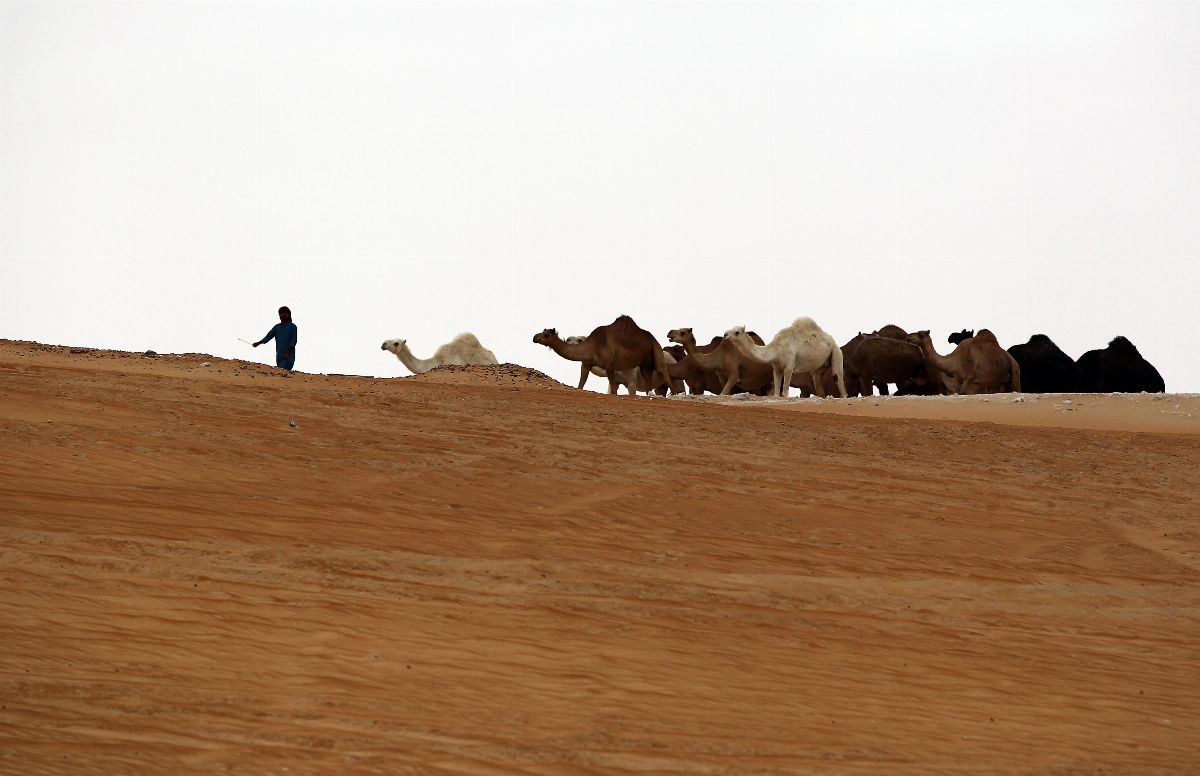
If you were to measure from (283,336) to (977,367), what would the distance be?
64.4ft

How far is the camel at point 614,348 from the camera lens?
1219 inches

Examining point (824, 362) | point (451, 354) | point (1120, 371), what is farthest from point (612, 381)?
point (1120, 371)

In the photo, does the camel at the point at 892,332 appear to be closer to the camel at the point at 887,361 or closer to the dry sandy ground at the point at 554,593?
the camel at the point at 887,361

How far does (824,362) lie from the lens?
33375 mm

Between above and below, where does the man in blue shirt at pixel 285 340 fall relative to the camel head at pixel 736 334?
Answer: below

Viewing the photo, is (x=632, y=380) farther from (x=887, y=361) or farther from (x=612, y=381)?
(x=887, y=361)

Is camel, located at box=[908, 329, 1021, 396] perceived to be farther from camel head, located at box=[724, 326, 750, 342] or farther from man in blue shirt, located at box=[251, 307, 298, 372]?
man in blue shirt, located at box=[251, 307, 298, 372]

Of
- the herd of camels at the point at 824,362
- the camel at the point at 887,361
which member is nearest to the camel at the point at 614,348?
the herd of camels at the point at 824,362

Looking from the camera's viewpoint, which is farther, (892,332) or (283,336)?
(892,332)

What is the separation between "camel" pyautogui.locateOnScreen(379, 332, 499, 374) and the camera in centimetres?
3591

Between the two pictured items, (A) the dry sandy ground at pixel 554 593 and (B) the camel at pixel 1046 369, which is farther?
(B) the camel at pixel 1046 369

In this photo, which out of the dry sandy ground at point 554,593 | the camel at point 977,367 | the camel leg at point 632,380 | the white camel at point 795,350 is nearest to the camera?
the dry sandy ground at point 554,593

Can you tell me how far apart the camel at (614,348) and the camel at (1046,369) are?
11.7 meters

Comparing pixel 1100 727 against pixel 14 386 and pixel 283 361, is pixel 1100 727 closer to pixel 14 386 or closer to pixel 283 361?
pixel 14 386
